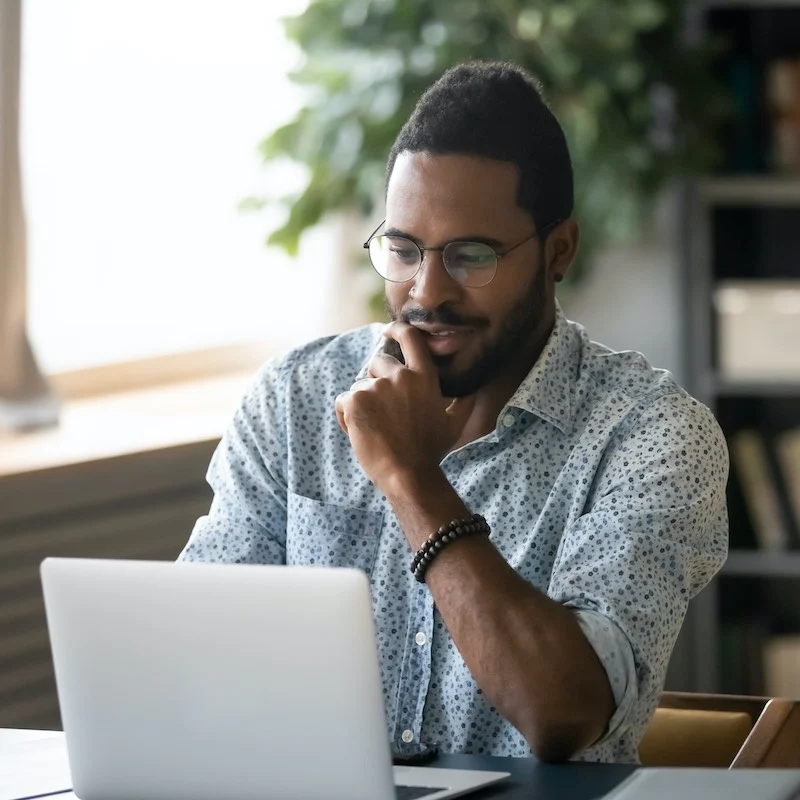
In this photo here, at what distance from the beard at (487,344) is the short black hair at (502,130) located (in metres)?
0.10

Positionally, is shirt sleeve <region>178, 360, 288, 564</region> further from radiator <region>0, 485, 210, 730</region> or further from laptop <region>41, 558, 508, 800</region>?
radiator <region>0, 485, 210, 730</region>

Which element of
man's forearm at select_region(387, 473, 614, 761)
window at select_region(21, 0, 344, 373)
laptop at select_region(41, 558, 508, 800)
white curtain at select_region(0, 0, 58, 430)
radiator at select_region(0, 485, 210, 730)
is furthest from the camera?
window at select_region(21, 0, 344, 373)

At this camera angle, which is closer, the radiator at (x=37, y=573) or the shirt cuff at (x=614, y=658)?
the shirt cuff at (x=614, y=658)

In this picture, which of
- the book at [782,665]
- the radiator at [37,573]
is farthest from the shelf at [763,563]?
the radiator at [37,573]

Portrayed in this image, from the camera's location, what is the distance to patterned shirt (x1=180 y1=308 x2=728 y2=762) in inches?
57.7

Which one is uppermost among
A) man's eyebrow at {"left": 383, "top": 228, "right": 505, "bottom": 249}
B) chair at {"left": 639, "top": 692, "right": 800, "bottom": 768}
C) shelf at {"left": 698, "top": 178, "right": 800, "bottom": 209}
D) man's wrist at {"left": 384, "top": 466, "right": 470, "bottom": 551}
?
shelf at {"left": 698, "top": 178, "right": 800, "bottom": 209}

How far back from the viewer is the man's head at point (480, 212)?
1.65 metres

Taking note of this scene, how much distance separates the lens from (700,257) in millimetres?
3361

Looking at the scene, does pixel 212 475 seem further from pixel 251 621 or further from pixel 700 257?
pixel 700 257

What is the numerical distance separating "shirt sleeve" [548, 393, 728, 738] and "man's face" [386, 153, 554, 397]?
0.63 ft

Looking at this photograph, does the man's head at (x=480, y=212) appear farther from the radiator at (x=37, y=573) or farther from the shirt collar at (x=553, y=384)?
the radiator at (x=37, y=573)

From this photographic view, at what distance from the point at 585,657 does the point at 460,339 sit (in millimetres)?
460

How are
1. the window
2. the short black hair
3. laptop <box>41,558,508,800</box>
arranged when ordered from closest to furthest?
laptop <box>41,558,508,800</box> → the short black hair → the window

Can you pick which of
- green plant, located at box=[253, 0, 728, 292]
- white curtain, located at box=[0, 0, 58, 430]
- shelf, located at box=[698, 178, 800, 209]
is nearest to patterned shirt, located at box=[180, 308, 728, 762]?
white curtain, located at box=[0, 0, 58, 430]
